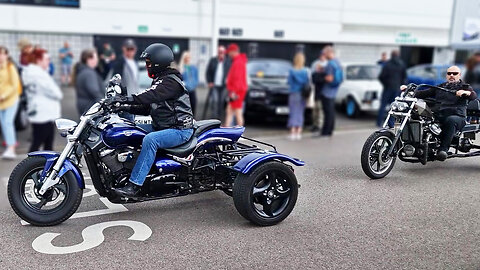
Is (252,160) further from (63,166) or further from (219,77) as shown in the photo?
(219,77)

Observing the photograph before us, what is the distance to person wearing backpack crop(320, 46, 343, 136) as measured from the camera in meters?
9.68

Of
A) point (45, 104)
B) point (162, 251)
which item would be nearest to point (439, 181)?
point (162, 251)

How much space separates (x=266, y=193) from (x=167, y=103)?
4.32ft

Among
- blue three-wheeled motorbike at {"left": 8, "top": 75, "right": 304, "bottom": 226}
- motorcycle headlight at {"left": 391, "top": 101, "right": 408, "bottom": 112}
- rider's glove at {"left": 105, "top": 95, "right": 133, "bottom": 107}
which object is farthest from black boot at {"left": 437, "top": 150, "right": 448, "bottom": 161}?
rider's glove at {"left": 105, "top": 95, "right": 133, "bottom": 107}

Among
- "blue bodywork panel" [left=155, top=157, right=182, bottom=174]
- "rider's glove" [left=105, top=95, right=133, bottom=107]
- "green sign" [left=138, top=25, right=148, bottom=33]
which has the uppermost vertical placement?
"green sign" [left=138, top=25, right=148, bottom=33]

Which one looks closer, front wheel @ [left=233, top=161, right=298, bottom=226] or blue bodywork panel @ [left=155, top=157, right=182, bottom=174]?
front wheel @ [left=233, top=161, right=298, bottom=226]

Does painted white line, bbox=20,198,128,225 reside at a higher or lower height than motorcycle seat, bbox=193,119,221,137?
lower

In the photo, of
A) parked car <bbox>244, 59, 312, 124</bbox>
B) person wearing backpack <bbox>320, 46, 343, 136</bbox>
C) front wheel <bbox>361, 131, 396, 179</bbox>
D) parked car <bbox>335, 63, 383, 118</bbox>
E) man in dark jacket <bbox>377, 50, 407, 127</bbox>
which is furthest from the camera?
parked car <bbox>335, 63, 383, 118</bbox>

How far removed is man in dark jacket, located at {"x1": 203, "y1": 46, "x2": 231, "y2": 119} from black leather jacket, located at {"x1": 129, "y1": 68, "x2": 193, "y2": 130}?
5833 millimetres

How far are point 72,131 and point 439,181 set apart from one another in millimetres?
4676

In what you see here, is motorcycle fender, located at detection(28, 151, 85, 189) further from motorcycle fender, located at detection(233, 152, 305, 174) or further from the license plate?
the license plate

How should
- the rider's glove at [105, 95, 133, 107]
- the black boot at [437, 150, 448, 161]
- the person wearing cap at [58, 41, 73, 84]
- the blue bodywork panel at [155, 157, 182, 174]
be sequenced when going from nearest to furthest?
1. the rider's glove at [105, 95, 133, 107]
2. the blue bodywork panel at [155, 157, 182, 174]
3. the black boot at [437, 150, 448, 161]
4. the person wearing cap at [58, 41, 73, 84]

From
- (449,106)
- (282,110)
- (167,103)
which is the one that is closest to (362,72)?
(282,110)

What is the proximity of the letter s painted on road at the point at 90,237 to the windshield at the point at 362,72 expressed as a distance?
400 inches
